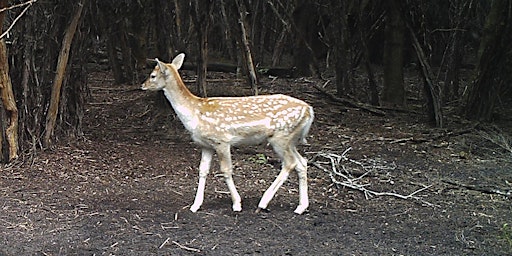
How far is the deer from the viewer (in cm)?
502

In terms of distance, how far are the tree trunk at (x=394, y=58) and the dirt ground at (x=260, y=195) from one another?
0.99 meters

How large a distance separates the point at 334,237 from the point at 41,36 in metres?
3.48

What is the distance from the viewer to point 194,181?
6.13 m

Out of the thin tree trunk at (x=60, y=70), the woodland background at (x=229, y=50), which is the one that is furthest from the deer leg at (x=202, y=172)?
the thin tree trunk at (x=60, y=70)

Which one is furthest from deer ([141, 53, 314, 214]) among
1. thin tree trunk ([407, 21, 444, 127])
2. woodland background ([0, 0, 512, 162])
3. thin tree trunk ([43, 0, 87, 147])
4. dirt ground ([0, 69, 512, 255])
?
thin tree trunk ([407, 21, 444, 127])

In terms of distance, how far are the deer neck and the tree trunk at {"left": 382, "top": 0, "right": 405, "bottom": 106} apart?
430 cm

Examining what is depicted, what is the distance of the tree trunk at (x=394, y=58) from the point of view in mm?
9145

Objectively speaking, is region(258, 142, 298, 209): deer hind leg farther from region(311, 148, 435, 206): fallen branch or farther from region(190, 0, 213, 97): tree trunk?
region(190, 0, 213, 97): tree trunk

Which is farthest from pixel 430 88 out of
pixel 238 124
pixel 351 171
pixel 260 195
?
pixel 238 124

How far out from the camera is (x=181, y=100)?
16.9 ft

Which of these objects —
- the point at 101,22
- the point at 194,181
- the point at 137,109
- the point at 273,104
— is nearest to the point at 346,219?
the point at 273,104

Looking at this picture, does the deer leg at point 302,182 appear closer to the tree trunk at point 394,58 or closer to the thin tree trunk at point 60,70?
the thin tree trunk at point 60,70

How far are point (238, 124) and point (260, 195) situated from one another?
893 millimetres

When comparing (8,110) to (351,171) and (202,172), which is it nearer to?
(202,172)
